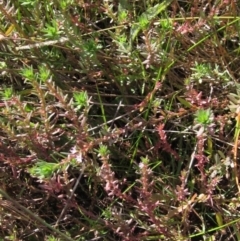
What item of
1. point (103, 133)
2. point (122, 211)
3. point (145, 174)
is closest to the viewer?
point (145, 174)

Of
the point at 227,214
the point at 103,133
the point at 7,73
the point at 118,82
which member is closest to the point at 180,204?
the point at 227,214

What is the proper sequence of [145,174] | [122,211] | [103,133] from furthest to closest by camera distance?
[122,211], [103,133], [145,174]

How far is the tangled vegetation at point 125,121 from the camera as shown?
1.35 m

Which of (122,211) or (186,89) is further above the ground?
(186,89)

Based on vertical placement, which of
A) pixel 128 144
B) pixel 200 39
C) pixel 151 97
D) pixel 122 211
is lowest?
pixel 122 211

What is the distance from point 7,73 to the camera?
1515 mm

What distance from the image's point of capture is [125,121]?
1.48m

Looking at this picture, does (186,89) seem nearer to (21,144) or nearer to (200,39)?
(200,39)

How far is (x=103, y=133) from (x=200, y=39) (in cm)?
38

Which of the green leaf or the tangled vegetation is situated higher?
the green leaf

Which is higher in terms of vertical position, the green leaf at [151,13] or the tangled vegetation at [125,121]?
the green leaf at [151,13]

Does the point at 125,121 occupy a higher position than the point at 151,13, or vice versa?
the point at 151,13

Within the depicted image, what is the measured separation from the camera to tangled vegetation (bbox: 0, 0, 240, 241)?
4.43ft

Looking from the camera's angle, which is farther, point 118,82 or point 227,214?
point 118,82
